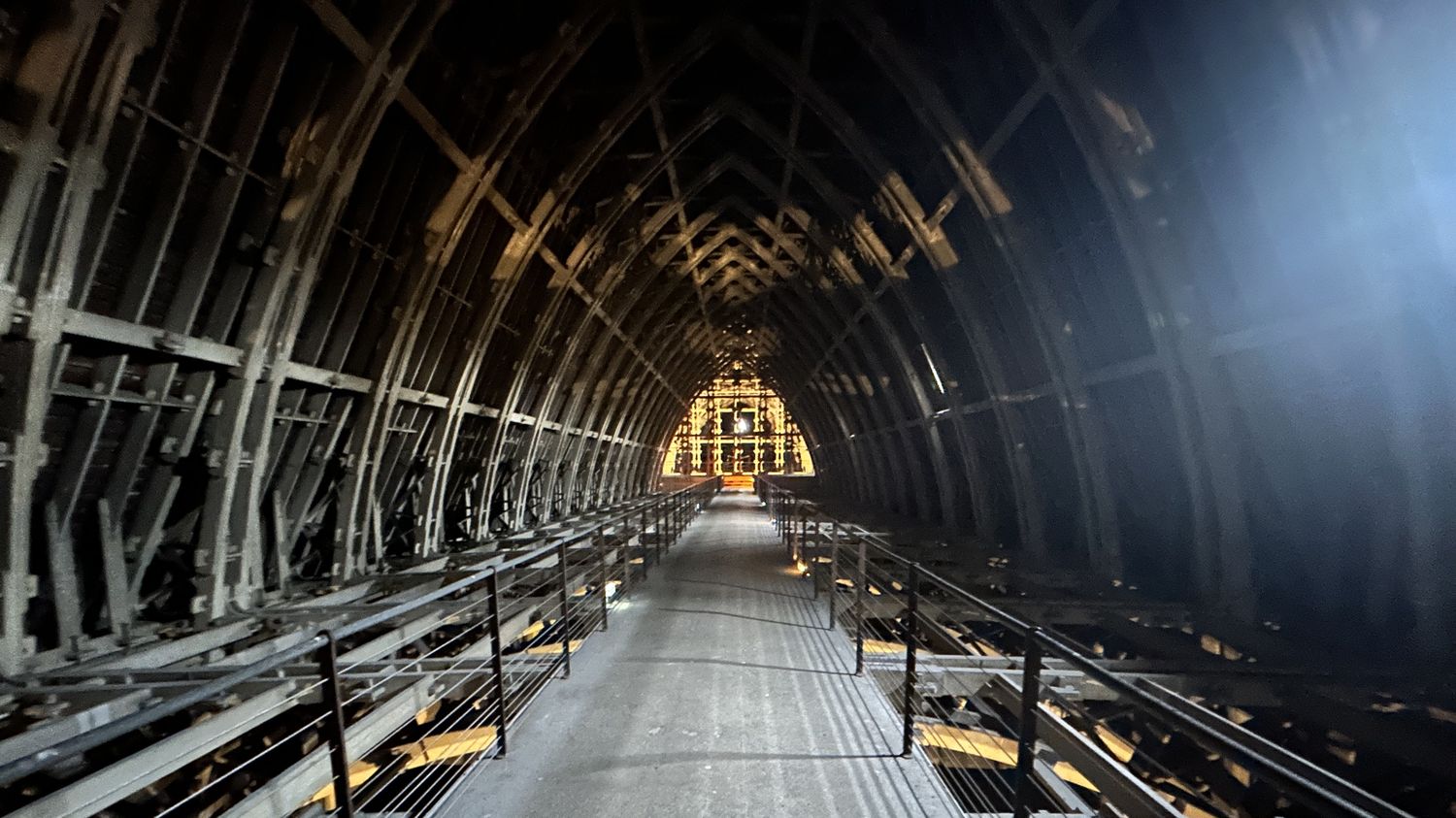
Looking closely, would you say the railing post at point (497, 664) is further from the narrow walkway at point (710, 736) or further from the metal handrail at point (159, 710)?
the metal handrail at point (159, 710)

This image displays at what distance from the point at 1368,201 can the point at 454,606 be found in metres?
7.41

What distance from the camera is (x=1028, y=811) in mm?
2840

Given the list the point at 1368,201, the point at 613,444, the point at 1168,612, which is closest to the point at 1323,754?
the point at 1168,612

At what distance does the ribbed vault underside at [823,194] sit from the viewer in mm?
4176

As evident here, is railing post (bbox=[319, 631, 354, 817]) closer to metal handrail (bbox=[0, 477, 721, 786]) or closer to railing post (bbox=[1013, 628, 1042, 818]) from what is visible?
metal handrail (bbox=[0, 477, 721, 786])

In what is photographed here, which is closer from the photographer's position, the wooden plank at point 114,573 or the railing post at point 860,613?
the wooden plank at point 114,573

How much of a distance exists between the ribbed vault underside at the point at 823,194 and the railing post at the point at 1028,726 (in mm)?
3738

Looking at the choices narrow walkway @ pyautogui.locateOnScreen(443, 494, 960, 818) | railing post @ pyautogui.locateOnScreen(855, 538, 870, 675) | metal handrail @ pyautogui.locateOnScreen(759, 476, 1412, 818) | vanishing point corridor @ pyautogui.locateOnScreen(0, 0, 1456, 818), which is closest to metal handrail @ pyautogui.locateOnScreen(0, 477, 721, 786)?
vanishing point corridor @ pyautogui.locateOnScreen(0, 0, 1456, 818)

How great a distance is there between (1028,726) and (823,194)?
9217mm

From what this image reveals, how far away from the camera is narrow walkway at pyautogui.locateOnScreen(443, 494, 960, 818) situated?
11.7 ft

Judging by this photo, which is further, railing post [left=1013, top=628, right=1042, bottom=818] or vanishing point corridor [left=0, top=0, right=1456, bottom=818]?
vanishing point corridor [left=0, top=0, right=1456, bottom=818]

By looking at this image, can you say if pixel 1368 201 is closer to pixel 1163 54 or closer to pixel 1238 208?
pixel 1238 208

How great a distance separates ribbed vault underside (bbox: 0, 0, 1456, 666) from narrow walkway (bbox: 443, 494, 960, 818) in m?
3.45

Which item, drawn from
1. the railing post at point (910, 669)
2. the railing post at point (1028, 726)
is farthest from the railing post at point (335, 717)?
the railing post at point (910, 669)
